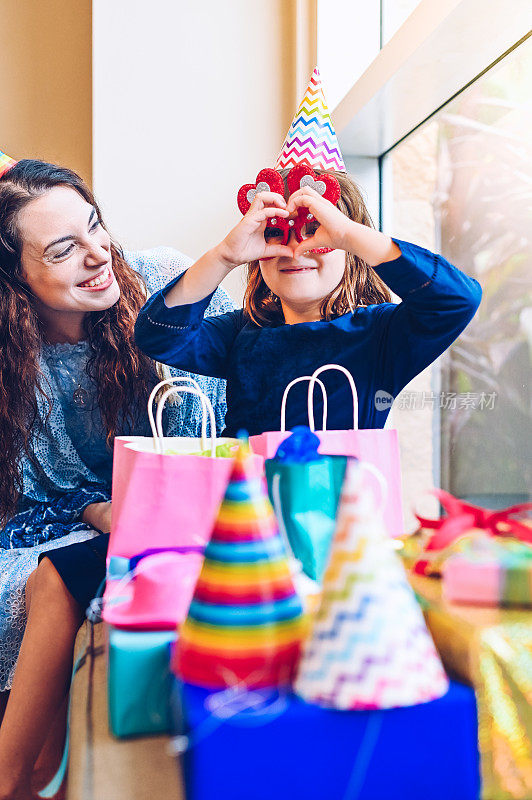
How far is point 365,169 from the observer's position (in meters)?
2.00

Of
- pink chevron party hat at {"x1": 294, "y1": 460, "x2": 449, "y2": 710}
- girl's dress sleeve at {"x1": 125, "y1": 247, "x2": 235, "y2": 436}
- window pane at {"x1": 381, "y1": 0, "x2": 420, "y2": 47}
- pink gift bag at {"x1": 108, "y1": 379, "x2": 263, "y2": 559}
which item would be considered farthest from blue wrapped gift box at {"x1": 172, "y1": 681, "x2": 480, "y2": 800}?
window pane at {"x1": 381, "y1": 0, "x2": 420, "y2": 47}

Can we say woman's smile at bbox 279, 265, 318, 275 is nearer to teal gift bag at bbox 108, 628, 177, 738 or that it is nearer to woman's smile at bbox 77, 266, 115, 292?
woman's smile at bbox 77, 266, 115, 292

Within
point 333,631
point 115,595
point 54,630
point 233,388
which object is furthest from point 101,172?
point 333,631

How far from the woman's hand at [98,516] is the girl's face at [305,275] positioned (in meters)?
0.59

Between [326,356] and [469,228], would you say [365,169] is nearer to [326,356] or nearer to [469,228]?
[469,228]

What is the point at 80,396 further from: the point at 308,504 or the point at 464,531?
the point at 464,531

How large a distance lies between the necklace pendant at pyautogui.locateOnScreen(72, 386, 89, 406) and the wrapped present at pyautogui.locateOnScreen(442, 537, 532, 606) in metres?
1.18

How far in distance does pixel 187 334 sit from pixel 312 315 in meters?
0.23

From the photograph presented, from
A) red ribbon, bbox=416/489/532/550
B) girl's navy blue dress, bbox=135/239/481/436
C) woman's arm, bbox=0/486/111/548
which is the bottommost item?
woman's arm, bbox=0/486/111/548

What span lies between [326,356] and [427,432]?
69cm

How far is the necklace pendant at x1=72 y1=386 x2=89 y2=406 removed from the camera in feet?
5.31

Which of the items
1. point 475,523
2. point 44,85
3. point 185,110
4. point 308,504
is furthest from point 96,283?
point 44,85

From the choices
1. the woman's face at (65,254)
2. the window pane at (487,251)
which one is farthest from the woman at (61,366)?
the window pane at (487,251)

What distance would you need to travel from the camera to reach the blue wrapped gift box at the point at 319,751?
18.0 inches
